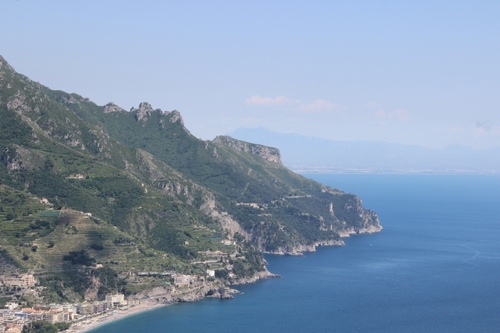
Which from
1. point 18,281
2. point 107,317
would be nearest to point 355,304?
point 107,317

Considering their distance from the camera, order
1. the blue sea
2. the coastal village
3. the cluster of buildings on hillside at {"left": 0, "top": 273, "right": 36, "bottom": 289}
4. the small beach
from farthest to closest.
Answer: the cluster of buildings on hillside at {"left": 0, "top": 273, "right": 36, "bottom": 289}
the blue sea
the small beach
the coastal village

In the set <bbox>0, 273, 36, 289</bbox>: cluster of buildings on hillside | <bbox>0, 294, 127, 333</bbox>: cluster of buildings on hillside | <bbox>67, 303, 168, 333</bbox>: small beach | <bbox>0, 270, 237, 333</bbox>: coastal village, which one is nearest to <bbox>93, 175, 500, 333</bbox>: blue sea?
<bbox>67, 303, 168, 333</bbox>: small beach

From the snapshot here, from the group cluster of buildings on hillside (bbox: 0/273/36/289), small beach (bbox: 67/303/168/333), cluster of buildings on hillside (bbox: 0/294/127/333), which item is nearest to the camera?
cluster of buildings on hillside (bbox: 0/294/127/333)

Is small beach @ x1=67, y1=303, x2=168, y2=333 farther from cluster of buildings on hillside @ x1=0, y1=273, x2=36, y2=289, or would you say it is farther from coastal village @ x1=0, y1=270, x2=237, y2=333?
cluster of buildings on hillside @ x1=0, y1=273, x2=36, y2=289

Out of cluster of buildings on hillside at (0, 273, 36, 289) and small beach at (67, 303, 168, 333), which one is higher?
cluster of buildings on hillside at (0, 273, 36, 289)

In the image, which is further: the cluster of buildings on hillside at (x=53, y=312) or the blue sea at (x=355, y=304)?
the blue sea at (x=355, y=304)

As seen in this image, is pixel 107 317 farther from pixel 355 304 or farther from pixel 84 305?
pixel 355 304

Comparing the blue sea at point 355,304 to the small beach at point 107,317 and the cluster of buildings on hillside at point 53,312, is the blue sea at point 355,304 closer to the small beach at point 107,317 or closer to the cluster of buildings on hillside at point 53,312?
the small beach at point 107,317

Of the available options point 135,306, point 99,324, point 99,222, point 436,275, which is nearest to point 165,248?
point 99,222

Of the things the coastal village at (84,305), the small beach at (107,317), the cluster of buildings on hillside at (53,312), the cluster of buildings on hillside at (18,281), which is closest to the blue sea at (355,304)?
the small beach at (107,317)
